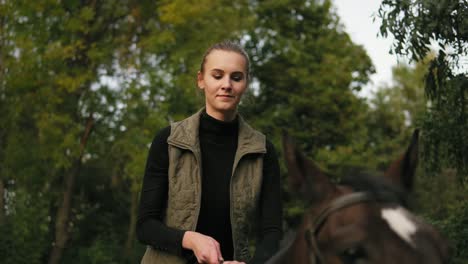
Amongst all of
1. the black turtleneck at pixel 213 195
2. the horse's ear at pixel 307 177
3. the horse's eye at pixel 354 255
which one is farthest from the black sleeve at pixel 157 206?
the horse's eye at pixel 354 255

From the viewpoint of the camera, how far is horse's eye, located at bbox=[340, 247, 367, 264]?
195 centimetres

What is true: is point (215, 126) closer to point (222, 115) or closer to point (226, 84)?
point (222, 115)

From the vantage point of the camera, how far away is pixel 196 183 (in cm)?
334

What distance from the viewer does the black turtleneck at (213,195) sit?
3.26 m

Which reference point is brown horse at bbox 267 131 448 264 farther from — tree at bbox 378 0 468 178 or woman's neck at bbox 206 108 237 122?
tree at bbox 378 0 468 178

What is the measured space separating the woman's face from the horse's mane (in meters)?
1.26

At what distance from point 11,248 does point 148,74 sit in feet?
22.0

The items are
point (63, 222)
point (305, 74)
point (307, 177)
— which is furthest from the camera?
point (305, 74)

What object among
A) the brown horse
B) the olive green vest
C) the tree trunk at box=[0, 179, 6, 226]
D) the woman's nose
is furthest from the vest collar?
the tree trunk at box=[0, 179, 6, 226]

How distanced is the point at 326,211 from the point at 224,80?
1409 millimetres

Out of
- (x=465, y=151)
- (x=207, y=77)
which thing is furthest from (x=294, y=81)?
(x=207, y=77)

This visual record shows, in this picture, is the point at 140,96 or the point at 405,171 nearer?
the point at 405,171

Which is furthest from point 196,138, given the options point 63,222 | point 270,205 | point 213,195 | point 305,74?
point 305,74

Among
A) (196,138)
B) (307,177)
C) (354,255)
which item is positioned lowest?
(354,255)
